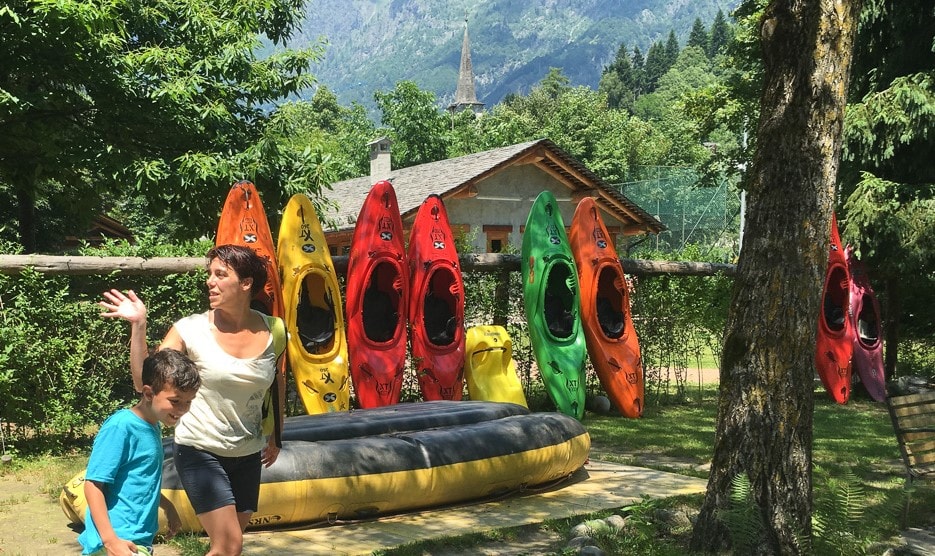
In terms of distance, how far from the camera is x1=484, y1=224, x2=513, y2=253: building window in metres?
27.2

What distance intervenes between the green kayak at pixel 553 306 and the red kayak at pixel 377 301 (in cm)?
154

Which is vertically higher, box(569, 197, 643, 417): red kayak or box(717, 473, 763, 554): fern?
box(569, 197, 643, 417): red kayak

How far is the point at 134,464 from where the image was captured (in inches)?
132

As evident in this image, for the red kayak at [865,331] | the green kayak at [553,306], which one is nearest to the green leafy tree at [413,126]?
the red kayak at [865,331]

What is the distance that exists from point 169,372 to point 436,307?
6.83 metres

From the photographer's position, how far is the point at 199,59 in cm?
1173

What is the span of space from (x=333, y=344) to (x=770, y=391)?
5241 mm

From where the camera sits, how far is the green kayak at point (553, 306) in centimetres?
1028

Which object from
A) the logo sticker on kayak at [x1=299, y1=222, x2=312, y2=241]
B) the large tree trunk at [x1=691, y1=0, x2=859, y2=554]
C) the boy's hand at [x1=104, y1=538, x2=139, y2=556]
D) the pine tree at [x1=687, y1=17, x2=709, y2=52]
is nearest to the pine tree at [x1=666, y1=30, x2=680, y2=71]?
the pine tree at [x1=687, y1=17, x2=709, y2=52]

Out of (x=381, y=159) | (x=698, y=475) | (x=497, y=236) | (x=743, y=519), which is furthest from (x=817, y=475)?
(x=381, y=159)

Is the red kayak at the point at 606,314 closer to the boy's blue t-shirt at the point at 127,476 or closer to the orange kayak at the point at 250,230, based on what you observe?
the orange kayak at the point at 250,230

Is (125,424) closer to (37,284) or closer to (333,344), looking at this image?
(37,284)

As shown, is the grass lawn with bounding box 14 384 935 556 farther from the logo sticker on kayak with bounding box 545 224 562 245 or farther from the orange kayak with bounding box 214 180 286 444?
the orange kayak with bounding box 214 180 286 444

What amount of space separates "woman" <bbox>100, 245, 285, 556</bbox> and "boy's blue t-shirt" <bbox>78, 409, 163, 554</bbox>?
0.38m
